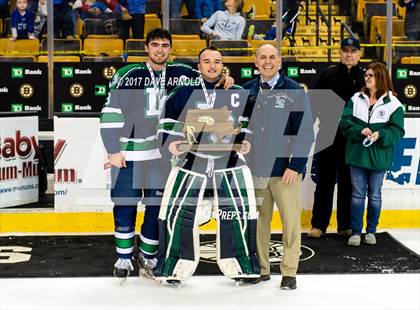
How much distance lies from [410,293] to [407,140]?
241 centimetres

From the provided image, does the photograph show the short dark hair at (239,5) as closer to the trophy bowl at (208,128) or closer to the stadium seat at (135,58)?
the stadium seat at (135,58)

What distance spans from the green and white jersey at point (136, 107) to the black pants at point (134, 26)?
401 centimetres

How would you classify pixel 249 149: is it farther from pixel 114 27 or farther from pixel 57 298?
pixel 114 27

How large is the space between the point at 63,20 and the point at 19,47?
586 millimetres

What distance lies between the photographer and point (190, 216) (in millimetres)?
6180

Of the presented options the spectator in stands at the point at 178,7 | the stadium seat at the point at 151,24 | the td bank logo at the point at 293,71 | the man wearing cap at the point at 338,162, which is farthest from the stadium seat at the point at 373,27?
the man wearing cap at the point at 338,162

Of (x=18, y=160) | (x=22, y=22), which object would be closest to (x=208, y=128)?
(x=18, y=160)

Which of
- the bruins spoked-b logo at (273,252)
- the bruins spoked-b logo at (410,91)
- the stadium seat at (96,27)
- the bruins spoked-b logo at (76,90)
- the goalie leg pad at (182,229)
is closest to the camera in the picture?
the goalie leg pad at (182,229)

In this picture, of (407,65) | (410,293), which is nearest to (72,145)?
(410,293)

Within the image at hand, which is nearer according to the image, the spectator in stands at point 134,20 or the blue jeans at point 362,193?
the blue jeans at point 362,193

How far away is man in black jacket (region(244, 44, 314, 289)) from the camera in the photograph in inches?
241

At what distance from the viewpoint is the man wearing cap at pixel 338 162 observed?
7.50 metres

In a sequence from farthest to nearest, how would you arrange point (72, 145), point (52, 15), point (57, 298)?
point (52, 15) < point (72, 145) < point (57, 298)

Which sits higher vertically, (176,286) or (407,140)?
(407,140)
